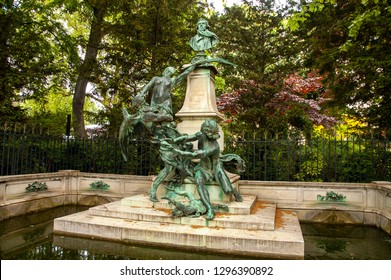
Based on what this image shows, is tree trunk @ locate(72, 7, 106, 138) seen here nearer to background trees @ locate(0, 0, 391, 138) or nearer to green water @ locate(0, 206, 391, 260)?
background trees @ locate(0, 0, 391, 138)

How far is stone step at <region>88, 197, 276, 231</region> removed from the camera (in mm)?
5098

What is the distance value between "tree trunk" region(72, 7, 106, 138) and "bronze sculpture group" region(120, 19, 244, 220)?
7.01 meters

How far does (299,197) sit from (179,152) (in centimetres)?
407

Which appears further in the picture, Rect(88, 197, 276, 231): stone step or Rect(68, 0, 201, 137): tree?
Rect(68, 0, 201, 137): tree

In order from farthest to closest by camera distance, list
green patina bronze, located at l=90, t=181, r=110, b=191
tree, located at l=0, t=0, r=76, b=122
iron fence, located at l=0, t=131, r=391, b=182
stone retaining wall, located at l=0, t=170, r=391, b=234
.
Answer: tree, located at l=0, t=0, r=76, b=122 → green patina bronze, located at l=90, t=181, r=110, b=191 → iron fence, located at l=0, t=131, r=391, b=182 → stone retaining wall, located at l=0, t=170, r=391, b=234

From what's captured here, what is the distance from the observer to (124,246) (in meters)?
4.84

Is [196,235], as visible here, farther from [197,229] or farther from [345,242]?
[345,242]

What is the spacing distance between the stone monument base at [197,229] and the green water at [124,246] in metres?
0.16

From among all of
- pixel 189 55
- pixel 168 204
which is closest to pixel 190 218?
pixel 168 204

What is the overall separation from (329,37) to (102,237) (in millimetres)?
10676

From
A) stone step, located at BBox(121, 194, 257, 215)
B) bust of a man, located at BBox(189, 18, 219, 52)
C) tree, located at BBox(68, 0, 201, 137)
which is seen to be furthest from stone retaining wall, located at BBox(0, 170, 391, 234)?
tree, located at BBox(68, 0, 201, 137)

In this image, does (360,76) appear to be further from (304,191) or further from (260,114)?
(304,191)

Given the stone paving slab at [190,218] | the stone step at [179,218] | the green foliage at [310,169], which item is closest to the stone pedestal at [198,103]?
the stone step at [179,218]

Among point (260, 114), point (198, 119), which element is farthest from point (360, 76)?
point (198, 119)
